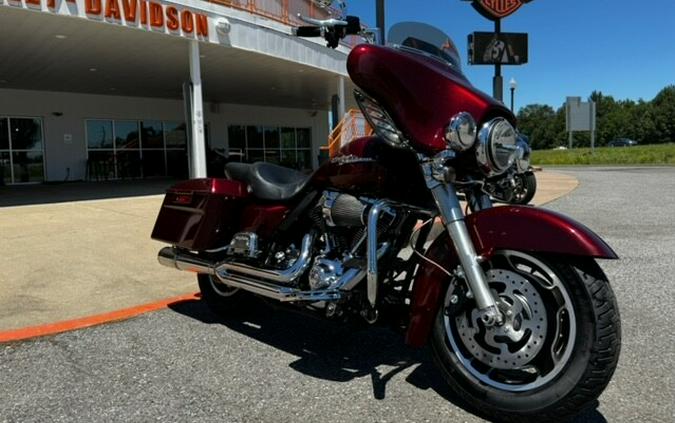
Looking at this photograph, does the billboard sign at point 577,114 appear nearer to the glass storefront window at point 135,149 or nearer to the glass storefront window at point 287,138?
the glass storefront window at point 287,138

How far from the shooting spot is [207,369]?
3355 mm

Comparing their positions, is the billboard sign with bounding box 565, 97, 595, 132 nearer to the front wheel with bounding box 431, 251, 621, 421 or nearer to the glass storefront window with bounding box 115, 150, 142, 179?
the glass storefront window with bounding box 115, 150, 142, 179

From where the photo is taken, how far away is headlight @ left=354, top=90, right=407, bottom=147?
2.88 metres

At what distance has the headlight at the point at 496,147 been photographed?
2604 mm

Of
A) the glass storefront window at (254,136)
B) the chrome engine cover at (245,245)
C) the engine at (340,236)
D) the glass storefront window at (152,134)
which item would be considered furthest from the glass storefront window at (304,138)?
the engine at (340,236)

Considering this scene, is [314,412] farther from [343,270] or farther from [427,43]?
[427,43]

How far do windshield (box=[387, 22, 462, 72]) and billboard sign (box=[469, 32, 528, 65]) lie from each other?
1292cm

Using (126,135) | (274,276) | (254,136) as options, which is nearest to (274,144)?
(254,136)

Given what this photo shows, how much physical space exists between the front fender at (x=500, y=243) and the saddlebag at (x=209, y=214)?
5.10ft

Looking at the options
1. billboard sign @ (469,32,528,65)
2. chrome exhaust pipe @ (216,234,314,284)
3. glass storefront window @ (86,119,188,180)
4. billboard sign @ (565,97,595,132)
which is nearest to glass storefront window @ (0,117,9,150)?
glass storefront window @ (86,119,188,180)

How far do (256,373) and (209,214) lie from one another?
116cm

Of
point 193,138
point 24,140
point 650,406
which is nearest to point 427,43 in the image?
point 650,406

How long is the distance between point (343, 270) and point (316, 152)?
88.4ft

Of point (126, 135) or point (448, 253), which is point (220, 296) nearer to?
point (448, 253)
